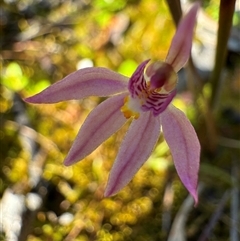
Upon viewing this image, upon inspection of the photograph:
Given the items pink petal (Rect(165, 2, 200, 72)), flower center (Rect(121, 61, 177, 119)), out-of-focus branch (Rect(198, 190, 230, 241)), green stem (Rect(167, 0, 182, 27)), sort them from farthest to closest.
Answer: out-of-focus branch (Rect(198, 190, 230, 241)), green stem (Rect(167, 0, 182, 27)), flower center (Rect(121, 61, 177, 119)), pink petal (Rect(165, 2, 200, 72))

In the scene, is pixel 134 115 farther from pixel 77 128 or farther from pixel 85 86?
pixel 77 128

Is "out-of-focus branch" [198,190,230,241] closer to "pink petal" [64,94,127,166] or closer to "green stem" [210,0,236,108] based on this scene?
"green stem" [210,0,236,108]

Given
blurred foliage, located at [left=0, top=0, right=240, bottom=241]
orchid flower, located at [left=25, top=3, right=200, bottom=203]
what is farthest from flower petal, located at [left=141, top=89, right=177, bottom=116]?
blurred foliage, located at [left=0, top=0, right=240, bottom=241]

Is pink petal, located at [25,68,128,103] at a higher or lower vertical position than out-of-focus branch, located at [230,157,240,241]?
higher

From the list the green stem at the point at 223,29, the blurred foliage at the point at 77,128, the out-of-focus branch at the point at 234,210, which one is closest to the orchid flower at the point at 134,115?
the green stem at the point at 223,29

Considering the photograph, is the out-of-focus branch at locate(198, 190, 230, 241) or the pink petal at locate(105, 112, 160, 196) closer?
the pink petal at locate(105, 112, 160, 196)

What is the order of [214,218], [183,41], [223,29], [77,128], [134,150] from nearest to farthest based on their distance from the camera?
[183,41] < [134,150] < [223,29] < [214,218] < [77,128]

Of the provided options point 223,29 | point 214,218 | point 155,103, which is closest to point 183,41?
point 155,103
